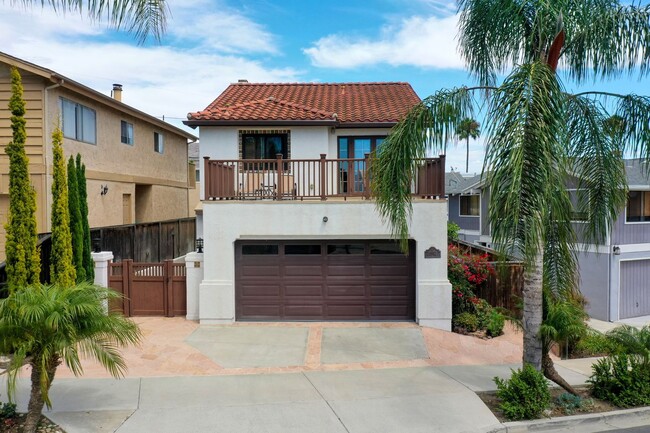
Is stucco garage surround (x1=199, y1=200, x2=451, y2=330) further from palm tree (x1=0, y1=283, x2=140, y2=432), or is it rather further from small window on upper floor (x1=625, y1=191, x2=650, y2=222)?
small window on upper floor (x1=625, y1=191, x2=650, y2=222)

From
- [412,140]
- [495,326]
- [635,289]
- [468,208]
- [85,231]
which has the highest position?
[412,140]

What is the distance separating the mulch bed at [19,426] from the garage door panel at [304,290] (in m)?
5.75

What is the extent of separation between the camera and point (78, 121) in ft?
47.8

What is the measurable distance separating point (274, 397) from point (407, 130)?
180 inches

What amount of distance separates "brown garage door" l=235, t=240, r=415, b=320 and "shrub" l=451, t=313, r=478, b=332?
1.02 meters

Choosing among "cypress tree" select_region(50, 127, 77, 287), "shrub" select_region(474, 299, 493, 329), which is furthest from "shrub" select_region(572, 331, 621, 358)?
"cypress tree" select_region(50, 127, 77, 287)

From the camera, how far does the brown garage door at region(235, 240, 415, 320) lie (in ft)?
34.4

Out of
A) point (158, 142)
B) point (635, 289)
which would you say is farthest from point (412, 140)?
point (158, 142)

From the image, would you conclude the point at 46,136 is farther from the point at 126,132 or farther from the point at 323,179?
the point at 323,179

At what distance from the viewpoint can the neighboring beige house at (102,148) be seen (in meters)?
13.0

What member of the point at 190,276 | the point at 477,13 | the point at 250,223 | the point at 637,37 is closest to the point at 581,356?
the point at 637,37

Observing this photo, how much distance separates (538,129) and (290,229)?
6228 millimetres

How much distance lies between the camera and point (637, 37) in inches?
255

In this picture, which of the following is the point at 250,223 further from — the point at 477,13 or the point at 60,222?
the point at 477,13
